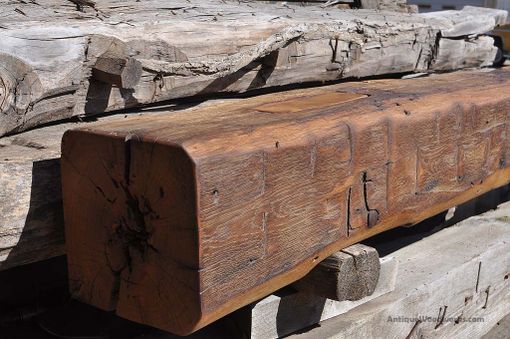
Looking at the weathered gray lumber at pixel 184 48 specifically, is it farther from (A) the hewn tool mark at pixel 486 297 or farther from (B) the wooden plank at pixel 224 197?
(A) the hewn tool mark at pixel 486 297

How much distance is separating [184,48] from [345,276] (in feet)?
2.88

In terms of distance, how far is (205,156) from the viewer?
155cm

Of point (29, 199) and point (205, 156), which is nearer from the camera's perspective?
point (205, 156)

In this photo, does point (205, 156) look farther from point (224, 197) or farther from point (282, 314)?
point (282, 314)

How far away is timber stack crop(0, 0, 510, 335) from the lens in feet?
5.32

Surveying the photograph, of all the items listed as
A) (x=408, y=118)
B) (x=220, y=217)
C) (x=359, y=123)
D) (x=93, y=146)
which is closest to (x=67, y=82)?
(x=93, y=146)

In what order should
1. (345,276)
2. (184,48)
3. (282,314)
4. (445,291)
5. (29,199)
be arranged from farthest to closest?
(445,291)
(184,48)
(282,314)
(345,276)
(29,199)

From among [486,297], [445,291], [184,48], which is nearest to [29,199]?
[184,48]

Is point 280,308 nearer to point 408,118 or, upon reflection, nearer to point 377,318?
point 377,318

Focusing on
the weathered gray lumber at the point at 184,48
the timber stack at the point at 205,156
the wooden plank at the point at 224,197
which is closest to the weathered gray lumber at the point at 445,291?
the timber stack at the point at 205,156

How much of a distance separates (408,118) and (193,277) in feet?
3.07

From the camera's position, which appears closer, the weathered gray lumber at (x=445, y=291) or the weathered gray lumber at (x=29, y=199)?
the weathered gray lumber at (x=29, y=199)

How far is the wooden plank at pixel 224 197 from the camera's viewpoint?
1.58 m

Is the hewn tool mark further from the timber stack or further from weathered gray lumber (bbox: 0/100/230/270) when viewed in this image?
weathered gray lumber (bbox: 0/100/230/270)
